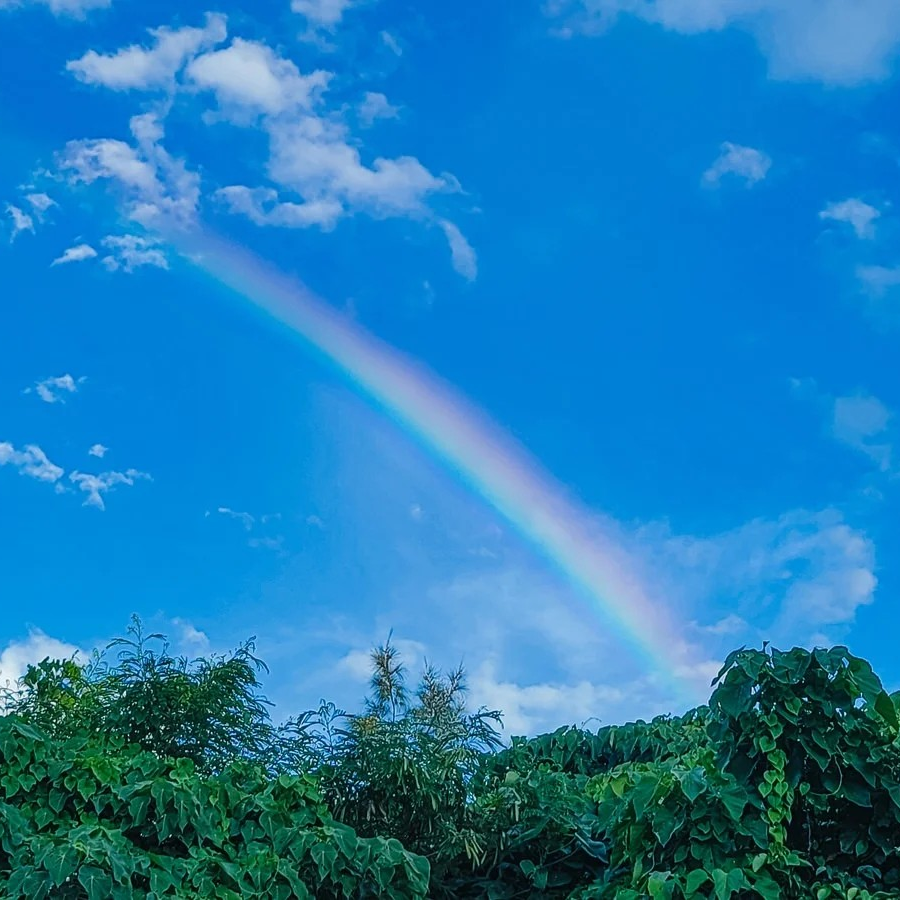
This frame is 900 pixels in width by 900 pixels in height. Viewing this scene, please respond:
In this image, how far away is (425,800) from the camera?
21.4 ft

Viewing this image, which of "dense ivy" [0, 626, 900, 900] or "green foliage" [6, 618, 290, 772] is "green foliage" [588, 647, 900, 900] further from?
"green foliage" [6, 618, 290, 772]

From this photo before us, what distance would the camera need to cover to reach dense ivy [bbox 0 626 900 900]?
4648mm

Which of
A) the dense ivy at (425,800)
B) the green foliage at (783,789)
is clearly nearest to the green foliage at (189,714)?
the dense ivy at (425,800)

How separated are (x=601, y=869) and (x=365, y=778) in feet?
4.83

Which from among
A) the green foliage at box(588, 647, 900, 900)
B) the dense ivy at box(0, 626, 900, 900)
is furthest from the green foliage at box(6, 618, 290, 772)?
the green foliage at box(588, 647, 900, 900)

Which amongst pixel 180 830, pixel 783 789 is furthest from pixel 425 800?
pixel 783 789

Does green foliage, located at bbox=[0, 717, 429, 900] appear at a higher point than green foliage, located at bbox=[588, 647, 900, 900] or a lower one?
lower

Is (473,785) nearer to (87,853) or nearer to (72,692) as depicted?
(87,853)

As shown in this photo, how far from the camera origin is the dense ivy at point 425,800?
465cm

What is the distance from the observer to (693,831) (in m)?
4.57

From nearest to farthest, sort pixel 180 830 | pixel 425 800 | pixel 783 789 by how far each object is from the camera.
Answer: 1. pixel 783 789
2. pixel 180 830
3. pixel 425 800

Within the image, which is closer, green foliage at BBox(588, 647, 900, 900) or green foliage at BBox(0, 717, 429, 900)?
green foliage at BBox(588, 647, 900, 900)

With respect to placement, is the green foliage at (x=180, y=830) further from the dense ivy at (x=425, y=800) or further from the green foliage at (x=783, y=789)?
the green foliage at (x=783, y=789)

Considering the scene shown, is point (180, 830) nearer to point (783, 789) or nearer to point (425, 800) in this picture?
point (425, 800)
